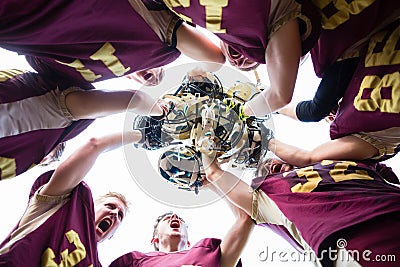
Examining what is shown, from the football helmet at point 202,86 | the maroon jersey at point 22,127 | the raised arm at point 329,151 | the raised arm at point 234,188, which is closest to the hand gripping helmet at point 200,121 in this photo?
the football helmet at point 202,86

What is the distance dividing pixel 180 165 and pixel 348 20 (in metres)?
0.51

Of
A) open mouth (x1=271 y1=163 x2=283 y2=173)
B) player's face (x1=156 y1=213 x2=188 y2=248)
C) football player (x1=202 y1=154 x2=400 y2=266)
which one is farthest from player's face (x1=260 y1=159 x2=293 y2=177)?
player's face (x1=156 y1=213 x2=188 y2=248)

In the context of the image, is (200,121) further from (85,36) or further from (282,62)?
(85,36)

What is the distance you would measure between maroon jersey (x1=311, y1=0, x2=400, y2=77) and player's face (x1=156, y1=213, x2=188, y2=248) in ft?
2.94

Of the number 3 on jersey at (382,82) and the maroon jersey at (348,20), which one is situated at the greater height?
the maroon jersey at (348,20)

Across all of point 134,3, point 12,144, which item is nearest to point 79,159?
point 12,144

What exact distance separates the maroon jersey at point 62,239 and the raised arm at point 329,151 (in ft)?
1.93

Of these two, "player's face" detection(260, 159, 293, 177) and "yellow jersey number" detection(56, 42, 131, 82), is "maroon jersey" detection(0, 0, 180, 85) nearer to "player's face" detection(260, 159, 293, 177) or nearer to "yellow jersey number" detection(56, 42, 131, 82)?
"yellow jersey number" detection(56, 42, 131, 82)

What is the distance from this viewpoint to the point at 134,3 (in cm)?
85

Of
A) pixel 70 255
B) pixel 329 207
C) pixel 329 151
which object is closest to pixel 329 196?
pixel 329 207

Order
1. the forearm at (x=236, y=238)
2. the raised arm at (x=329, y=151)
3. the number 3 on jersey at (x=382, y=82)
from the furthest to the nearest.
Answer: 1. the forearm at (x=236, y=238)
2. the raised arm at (x=329, y=151)
3. the number 3 on jersey at (x=382, y=82)

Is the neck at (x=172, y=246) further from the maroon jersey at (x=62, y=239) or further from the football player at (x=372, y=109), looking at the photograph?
the football player at (x=372, y=109)

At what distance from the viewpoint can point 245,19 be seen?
0.75 metres

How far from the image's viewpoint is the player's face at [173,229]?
1502 millimetres
